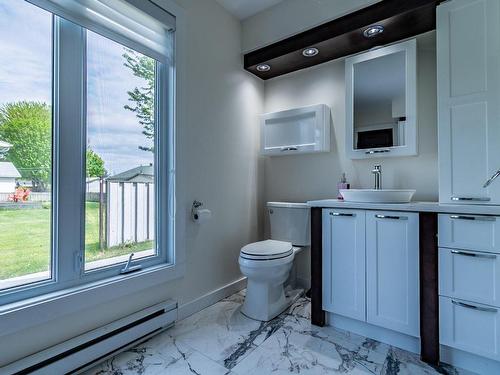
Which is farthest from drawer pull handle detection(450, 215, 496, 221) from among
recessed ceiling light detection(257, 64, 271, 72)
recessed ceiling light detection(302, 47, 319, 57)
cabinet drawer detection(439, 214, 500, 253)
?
recessed ceiling light detection(257, 64, 271, 72)

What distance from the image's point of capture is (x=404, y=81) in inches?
79.2

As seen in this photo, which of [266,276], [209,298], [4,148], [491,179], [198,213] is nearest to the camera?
[4,148]

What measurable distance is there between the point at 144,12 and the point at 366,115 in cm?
177

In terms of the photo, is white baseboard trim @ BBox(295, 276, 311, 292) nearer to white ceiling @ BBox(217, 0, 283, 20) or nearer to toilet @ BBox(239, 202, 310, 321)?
toilet @ BBox(239, 202, 310, 321)

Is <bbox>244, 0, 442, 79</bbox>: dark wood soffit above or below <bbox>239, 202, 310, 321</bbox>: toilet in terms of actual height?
above

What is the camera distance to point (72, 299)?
138cm

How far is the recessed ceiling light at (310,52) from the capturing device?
223cm

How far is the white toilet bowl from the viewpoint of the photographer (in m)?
1.92

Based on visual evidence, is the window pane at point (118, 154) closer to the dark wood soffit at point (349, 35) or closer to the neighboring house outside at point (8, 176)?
the neighboring house outside at point (8, 176)

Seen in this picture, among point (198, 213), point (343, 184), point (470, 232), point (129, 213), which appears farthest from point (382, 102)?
point (129, 213)

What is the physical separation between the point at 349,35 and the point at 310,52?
0.35 metres

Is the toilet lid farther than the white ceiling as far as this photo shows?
No

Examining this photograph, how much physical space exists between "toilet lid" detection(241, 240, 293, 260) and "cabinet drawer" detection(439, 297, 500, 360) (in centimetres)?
97

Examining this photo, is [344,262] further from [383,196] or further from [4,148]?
[4,148]
